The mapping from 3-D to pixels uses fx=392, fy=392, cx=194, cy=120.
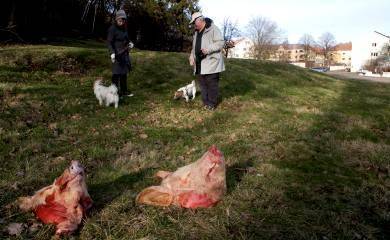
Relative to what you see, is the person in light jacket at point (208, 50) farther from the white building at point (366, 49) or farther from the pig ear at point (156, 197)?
the white building at point (366, 49)

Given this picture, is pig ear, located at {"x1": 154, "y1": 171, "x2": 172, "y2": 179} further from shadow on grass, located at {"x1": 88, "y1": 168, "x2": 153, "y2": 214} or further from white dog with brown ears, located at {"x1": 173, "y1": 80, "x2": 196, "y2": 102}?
white dog with brown ears, located at {"x1": 173, "y1": 80, "x2": 196, "y2": 102}

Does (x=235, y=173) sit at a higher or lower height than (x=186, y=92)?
lower

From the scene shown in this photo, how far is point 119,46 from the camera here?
31.9 feet

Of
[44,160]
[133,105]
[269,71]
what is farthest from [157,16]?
[44,160]

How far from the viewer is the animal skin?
383 cm

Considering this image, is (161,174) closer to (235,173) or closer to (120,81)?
(235,173)

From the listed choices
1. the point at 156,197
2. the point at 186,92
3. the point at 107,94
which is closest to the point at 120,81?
the point at 107,94

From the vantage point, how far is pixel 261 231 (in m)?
3.88

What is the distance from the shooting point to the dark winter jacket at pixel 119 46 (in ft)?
31.4

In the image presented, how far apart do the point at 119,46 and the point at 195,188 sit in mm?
6291

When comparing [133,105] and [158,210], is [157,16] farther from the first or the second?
[158,210]

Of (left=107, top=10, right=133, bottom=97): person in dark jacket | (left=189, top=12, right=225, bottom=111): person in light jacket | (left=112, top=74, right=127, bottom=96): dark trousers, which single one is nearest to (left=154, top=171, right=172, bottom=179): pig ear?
(left=189, top=12, right=225, bottom=111): person in light jacket

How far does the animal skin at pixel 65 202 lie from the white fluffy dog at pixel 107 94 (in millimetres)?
5070

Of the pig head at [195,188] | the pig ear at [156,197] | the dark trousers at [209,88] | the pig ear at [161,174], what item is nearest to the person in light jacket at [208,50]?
the dark trousers at [209,88]
